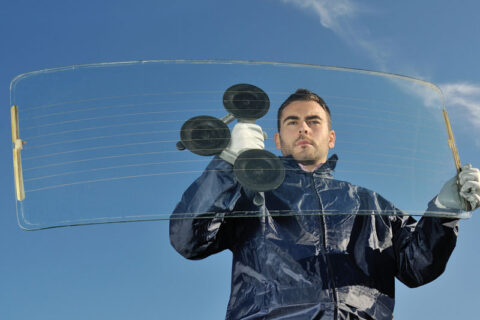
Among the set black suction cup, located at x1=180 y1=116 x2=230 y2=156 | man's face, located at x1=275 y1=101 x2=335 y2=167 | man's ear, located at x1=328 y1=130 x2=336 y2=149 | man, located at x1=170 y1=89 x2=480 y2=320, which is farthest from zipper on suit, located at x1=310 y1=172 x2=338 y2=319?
black suction cup, located at x1=180 y1=116 x2=230 y2=156

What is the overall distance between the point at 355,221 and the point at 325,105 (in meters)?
0.86

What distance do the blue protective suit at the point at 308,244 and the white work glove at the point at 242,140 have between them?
73 mm

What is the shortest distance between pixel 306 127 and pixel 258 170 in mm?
565

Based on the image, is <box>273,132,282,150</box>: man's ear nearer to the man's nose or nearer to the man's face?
the man's face

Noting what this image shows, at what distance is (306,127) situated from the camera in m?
3.74

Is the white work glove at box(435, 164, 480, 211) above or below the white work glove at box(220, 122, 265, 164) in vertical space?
below

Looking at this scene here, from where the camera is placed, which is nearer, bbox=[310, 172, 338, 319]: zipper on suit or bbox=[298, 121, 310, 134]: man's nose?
bbox=[310, 172, 338, 319]: zipper on suit

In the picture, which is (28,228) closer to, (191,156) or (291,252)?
(191,156)

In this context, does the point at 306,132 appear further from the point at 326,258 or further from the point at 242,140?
the point at 326,258

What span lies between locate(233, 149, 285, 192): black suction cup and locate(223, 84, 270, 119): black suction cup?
301 mm

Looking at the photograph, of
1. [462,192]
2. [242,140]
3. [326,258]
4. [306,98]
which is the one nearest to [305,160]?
[306,98]

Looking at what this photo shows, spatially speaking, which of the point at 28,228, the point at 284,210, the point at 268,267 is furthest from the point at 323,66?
the point at 28,228

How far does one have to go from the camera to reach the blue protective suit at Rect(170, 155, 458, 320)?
3404 millimetres

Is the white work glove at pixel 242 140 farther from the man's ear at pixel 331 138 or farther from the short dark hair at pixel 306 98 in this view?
the man's ear at pixel 331 138
